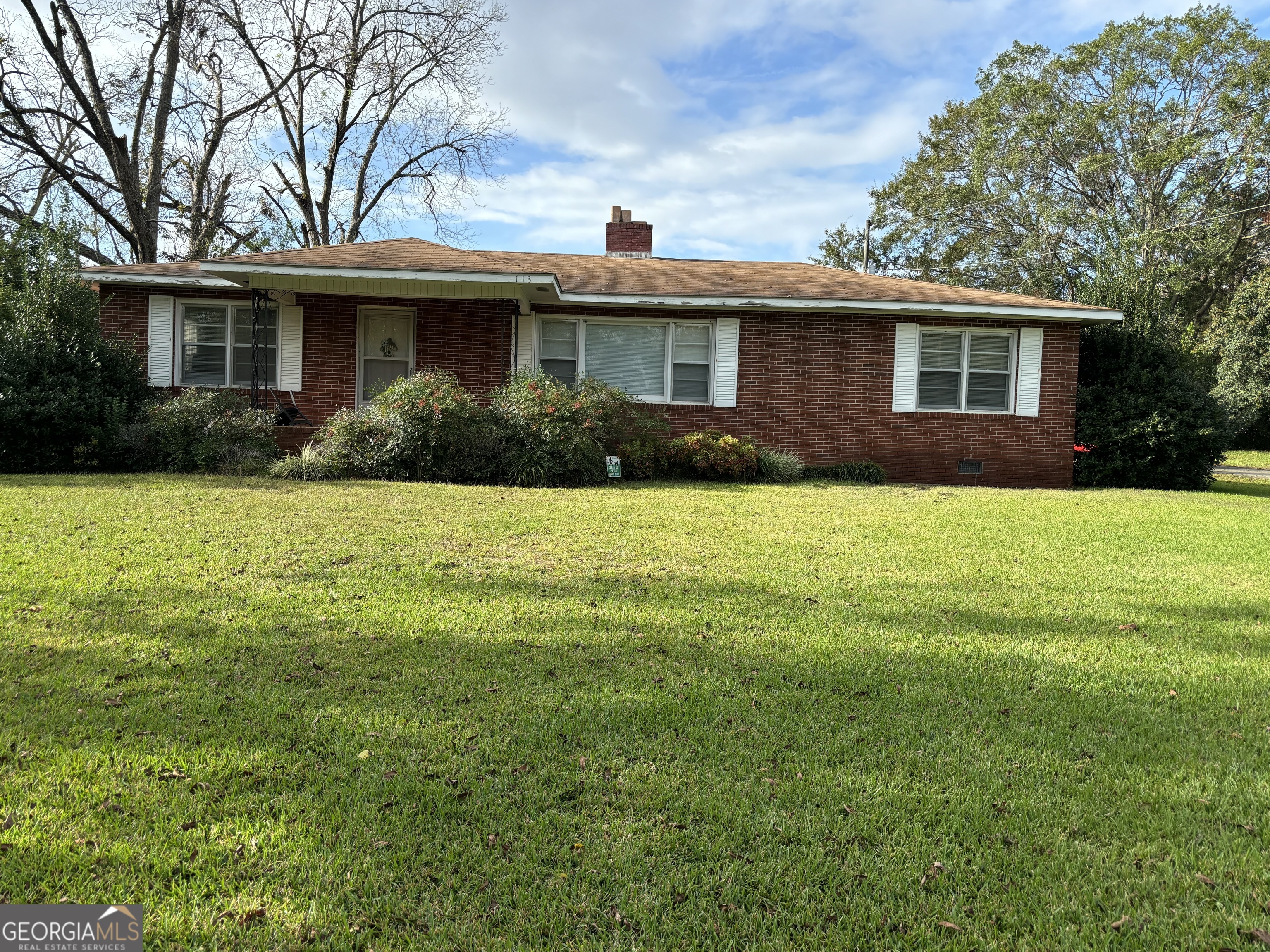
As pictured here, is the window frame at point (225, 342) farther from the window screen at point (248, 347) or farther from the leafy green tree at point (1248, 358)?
the leafy green tree at point (1248, 358)

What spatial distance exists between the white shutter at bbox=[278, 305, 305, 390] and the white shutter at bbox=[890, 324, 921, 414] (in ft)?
34.4

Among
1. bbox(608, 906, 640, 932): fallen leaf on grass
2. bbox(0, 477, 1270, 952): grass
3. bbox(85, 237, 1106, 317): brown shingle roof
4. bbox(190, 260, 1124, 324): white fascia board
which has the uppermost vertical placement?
bbox(85, 237, 1106, 317): brown shingle roof

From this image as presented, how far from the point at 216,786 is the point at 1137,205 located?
3674 cm

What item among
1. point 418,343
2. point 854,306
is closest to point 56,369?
point 418,343

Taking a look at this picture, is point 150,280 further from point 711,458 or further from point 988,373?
point 988,373

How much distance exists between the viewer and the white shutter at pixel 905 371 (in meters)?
13.7

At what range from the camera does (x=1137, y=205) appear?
3036 cm

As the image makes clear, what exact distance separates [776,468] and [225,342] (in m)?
9.99

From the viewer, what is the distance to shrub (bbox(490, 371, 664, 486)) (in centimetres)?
1074

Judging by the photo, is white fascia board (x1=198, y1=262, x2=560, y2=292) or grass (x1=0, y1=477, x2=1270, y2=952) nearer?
grass (x1=0, y1=477, x2=1270, y2=952)

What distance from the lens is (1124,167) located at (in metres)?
30.2

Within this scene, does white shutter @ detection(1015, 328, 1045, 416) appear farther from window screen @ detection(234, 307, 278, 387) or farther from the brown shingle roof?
window screen @ detection(234, 307, 278, 387)

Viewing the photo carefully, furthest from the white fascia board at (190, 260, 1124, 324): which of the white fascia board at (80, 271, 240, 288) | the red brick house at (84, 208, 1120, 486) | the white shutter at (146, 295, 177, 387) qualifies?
the white shutter at (146, 295, 177, 387)

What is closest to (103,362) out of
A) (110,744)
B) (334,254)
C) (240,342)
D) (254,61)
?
(240,342)
